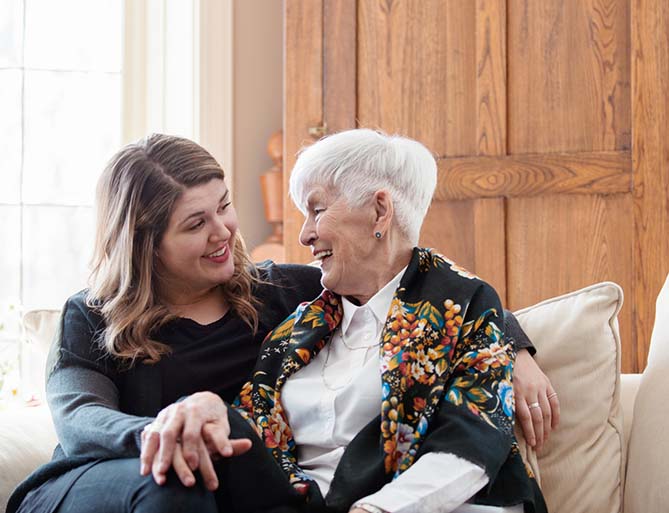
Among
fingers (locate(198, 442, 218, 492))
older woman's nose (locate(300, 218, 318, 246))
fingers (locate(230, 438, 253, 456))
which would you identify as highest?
older woman's nose (locate(300, 218, 318, 246))

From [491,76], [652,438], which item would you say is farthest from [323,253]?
[491,76]

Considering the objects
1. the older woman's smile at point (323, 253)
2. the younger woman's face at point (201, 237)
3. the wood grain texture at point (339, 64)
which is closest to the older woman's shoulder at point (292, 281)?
the younger woman's face at point (201, 237)

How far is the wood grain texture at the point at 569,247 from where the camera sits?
112 inches

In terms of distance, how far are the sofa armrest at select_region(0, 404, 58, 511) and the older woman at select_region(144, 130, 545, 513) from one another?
16.2 inches

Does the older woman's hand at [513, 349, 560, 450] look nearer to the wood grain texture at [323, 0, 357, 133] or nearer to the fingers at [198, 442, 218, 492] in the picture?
the fingers at [198, 442, 218, 492]

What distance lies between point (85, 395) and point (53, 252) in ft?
6.11

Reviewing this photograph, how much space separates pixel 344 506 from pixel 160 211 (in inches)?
27.2

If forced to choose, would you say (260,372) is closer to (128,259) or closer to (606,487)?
(128,259)

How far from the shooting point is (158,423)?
1514mm

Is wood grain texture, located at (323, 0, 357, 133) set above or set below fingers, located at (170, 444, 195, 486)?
above

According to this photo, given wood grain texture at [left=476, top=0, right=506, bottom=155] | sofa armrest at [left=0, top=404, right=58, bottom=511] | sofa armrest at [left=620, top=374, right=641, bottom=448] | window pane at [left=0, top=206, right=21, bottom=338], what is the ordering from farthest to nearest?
window pane at [left=0, top=206, right=21, bottom=338] < wood grain texture at [left=476, top=0, right=506, bottom=155] < sofa armrest at [left=620, top=374, right=641, bottom=448] < sofa armrest at [left=0, top=404, right=58, bottom=511]

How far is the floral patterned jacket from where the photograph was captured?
63.2 inches

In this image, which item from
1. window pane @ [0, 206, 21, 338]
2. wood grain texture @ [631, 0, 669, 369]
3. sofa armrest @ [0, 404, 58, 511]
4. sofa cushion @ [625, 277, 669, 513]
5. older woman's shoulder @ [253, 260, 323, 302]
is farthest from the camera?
window pane @ [0, 206, 21, 338]

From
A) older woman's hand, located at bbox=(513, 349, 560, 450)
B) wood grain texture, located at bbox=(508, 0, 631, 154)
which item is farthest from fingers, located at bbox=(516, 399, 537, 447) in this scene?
wood grain texture, located at bbox=(508, 0, 631, 154)
